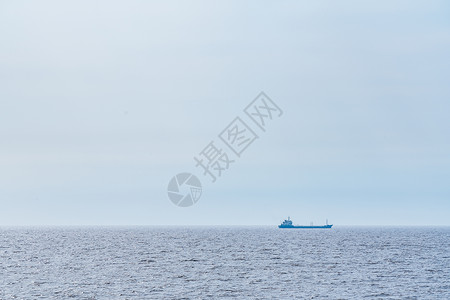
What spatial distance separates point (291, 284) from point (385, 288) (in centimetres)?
1056

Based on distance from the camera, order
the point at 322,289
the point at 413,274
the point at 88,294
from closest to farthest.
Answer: the point at 88,294, the point at 322,289, the point at 413,274

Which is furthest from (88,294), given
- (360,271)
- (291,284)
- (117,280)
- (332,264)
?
(332,264)

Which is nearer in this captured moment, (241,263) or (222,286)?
(222,286)

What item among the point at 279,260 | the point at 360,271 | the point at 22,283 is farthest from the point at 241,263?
the point at 22,283

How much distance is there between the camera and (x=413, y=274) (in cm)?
8356

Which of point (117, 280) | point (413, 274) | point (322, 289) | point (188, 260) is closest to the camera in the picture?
point (322, 289)

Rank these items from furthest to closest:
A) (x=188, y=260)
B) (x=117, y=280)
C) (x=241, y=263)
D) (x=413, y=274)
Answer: (x=188, y=260) → (x=241, y=263) → (x=413, y=274) → (x=117, y=280)

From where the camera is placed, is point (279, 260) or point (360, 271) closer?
point (360, 271)

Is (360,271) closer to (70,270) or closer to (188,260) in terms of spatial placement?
(188,260)

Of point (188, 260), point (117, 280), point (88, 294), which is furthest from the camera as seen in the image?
point (188, 260)

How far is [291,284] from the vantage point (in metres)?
70.8

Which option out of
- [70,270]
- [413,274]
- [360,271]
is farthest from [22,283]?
[413,274]

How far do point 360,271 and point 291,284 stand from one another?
19.1 metres

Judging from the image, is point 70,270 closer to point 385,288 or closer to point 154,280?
point 154,280
